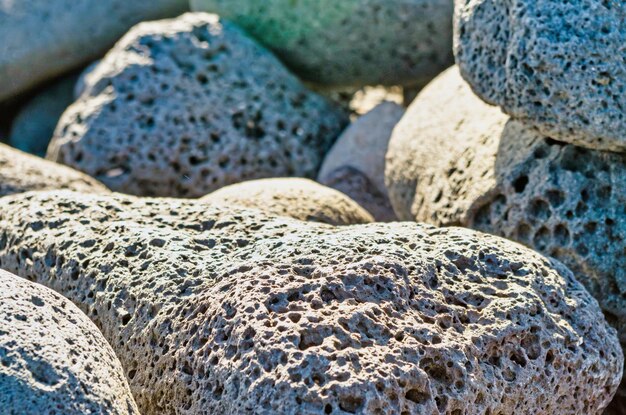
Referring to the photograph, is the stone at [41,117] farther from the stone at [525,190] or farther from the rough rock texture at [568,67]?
the rough rock texture at [568,67]

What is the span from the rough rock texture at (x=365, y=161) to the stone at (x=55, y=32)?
1596mm

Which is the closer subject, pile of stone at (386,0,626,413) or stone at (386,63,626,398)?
pile of stone at (386,0,626,413)

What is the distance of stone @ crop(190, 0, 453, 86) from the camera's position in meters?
4.87

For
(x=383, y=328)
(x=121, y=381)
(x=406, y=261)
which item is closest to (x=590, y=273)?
(x=406, y=261)

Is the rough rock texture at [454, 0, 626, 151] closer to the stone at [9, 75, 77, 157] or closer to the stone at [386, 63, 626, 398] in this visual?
the stone at [386, 63, 626, 398]

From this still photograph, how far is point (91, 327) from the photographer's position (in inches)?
93.5

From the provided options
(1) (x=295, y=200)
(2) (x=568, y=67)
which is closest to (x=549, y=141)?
(2) (x=568, y=67)

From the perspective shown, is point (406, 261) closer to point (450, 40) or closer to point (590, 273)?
point (590, 273)

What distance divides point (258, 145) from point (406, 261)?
7.29ft

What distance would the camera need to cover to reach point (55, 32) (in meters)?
5.44

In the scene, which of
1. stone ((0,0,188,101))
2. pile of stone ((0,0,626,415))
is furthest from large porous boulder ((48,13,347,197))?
stone ((0,0,188,101))

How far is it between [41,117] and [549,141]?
10.7 feet

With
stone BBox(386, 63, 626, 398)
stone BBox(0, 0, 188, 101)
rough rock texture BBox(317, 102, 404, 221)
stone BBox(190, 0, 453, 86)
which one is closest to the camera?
stone BBox(386, 63, 626, 398)

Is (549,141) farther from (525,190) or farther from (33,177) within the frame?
(33,177)
